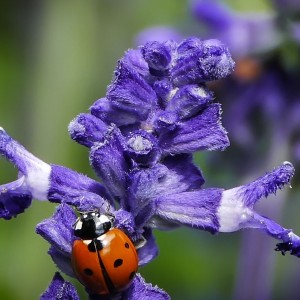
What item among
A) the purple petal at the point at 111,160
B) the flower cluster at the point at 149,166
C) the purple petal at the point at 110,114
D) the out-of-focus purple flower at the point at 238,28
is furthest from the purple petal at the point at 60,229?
the out-of-focus purple flower at the point at 238,28

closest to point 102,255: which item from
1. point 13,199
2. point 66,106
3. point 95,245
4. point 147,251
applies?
point 95,245

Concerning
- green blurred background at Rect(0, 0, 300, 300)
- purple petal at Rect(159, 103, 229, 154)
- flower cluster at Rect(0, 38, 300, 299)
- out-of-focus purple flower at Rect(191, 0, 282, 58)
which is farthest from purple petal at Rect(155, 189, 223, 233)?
green blurred background at Rect(0, 0, 300, 300)

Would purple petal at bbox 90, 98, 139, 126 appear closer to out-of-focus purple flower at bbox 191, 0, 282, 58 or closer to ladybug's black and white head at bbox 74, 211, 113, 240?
ladybug's black and white head at bbox 74, 211, 113, 240

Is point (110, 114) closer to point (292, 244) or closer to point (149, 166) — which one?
point (149, 166)

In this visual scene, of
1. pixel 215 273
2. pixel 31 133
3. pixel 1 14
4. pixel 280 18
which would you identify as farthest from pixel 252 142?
pixel 1 14

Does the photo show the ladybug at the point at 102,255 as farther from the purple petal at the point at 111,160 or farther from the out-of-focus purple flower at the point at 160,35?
the out-of-focus purple flower at the point at 160,35

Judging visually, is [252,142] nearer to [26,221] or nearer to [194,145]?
[26,221]
